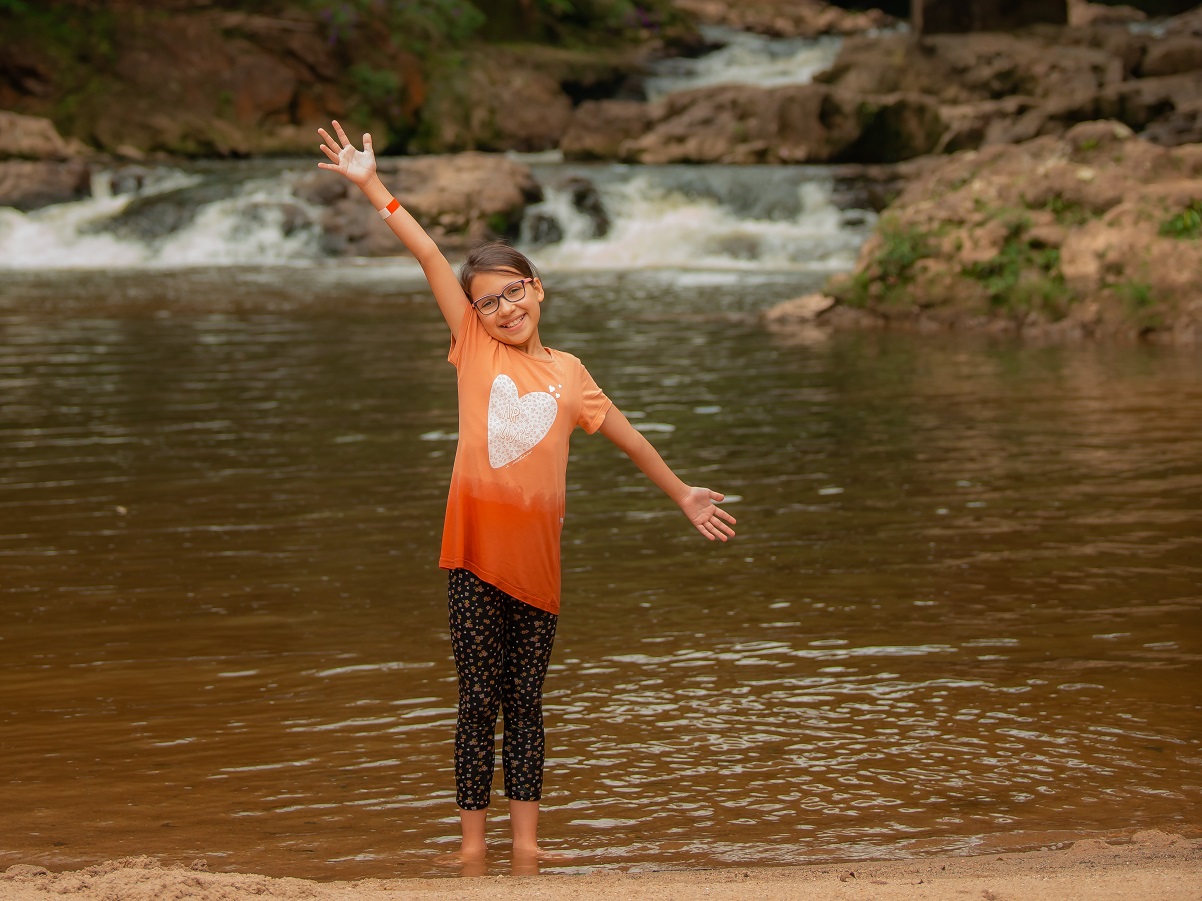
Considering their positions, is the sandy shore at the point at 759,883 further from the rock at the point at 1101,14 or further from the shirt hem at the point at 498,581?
the rock at the point at 1101,14

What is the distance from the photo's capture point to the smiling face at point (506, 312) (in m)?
3.60

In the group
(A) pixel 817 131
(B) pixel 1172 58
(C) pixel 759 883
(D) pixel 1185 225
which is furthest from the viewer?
(B) pixel 1172 58

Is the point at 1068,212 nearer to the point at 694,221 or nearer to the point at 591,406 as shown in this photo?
the point at 694,221

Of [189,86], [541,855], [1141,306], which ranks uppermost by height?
[189,86]

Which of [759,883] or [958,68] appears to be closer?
[759,883]

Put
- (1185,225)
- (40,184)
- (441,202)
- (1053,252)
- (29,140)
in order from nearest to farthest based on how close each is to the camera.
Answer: (1185,225)
(1053,252)
(441,202)
(40,184)
(29,140)

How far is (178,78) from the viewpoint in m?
32.6

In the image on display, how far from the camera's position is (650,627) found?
5.56 meters

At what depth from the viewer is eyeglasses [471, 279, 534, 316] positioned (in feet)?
11.8

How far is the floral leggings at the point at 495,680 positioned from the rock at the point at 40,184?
79.8 feet

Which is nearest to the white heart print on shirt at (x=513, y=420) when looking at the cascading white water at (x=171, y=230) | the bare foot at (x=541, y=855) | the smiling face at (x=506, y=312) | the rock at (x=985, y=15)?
the smiling face at (x=506, y=312)

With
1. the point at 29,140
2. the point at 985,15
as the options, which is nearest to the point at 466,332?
the point at 29,140

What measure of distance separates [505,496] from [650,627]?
7.05ft

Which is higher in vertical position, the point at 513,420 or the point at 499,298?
the point at 499,298
